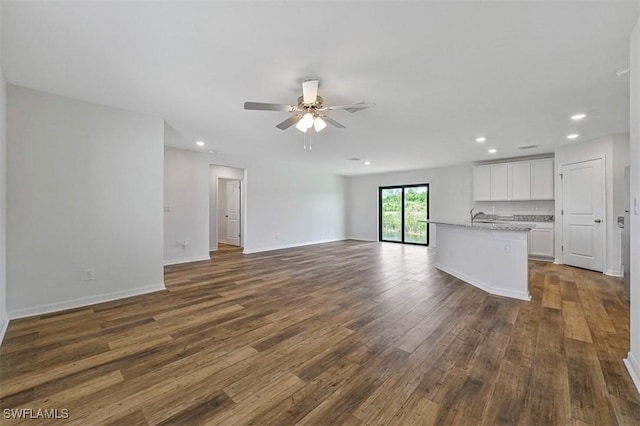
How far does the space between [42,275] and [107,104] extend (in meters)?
2.15

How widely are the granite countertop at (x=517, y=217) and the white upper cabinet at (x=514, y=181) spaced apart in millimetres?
483

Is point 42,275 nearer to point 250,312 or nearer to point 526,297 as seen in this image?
point 250,312

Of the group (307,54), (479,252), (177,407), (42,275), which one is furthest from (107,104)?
(479,252)

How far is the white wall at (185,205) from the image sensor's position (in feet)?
18.2

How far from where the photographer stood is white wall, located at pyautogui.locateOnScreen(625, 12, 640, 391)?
5.79 ft

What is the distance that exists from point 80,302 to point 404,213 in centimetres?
824

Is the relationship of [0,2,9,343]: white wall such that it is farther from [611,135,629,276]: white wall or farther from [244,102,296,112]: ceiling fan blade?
[611,135,629,276]: white wall

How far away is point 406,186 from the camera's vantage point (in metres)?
8.74

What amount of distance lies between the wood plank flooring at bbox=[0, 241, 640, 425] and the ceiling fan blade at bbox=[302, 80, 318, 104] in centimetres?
231

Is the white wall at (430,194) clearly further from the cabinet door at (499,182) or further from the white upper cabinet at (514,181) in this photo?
the cabinet door at (499,182)

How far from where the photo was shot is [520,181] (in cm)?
618

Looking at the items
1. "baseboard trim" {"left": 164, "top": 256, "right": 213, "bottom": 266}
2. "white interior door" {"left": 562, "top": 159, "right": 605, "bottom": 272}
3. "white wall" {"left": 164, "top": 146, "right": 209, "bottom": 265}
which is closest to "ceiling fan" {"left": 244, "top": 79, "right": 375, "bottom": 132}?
"white wall" {"left": 164, "top": 146, "right": 209, "bottom": 265}

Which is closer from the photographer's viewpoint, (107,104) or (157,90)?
(157,90)

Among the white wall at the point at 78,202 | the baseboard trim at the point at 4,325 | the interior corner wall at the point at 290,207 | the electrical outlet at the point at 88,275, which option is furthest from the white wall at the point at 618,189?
the baseboard trim at the point at 4,325
